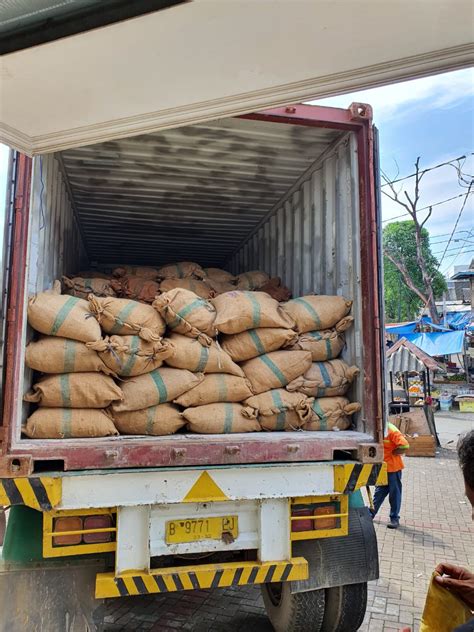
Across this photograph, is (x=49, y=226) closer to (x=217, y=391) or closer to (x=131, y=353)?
(x=131, y=353)

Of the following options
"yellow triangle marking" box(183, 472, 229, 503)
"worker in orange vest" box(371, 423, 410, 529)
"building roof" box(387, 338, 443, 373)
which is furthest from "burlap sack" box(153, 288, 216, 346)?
"building roof" box(387, 338, 443, 373)

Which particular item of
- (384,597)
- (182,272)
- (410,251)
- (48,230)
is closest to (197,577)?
(384,597)

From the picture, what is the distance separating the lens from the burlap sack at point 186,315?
2.85 meters

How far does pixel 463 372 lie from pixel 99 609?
803 inches

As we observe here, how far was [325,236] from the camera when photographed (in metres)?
3.57

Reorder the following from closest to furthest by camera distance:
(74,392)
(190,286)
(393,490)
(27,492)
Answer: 1. (27,492)
2. (74,392)
3. (190,286)
4. (393,490)

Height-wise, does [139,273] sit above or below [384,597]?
above

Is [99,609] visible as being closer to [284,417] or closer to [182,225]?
[284,417]

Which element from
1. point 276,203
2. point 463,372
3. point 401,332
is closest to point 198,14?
point 276,203

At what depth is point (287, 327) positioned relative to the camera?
10.0 ft

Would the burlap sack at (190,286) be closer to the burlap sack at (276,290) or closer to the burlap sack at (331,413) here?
the burlap sack at (276,290)

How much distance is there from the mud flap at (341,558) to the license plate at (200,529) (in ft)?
1.47

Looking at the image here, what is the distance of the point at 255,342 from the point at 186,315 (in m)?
0.44

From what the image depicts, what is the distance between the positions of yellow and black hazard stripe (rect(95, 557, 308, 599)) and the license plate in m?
0.14
